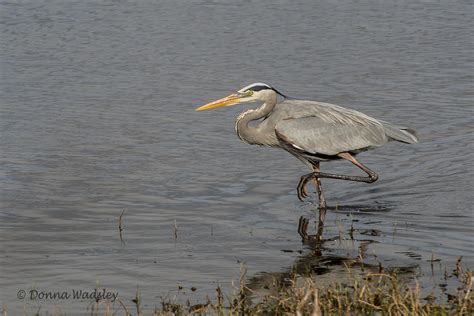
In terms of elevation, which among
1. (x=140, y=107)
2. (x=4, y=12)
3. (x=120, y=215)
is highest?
(x=4, y=12)

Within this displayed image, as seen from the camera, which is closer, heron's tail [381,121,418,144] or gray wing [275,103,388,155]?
gray wing [275,103,388,155]

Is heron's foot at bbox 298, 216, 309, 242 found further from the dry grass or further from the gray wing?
the dry grass

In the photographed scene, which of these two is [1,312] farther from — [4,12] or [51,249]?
[4,12]

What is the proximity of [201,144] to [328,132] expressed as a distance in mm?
2555

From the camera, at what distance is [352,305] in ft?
20.5

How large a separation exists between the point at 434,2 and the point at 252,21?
153 inches

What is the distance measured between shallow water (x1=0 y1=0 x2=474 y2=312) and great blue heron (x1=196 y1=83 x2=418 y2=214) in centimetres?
49

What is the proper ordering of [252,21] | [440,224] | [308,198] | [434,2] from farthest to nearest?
[434,2] → [252,21] → [308,198] → [440,224]

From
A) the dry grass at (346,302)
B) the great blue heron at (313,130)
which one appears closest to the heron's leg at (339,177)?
the great blue heron at (313,130)

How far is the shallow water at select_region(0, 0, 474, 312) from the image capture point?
807cm

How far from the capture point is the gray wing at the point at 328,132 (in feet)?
32.8

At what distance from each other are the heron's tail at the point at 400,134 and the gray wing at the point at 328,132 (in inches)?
2.7

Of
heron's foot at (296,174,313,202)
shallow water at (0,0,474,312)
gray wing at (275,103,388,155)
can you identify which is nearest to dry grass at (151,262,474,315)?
shallow water at (0,0,474,312)

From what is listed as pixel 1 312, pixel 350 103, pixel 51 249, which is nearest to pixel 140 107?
pixel 350 103
